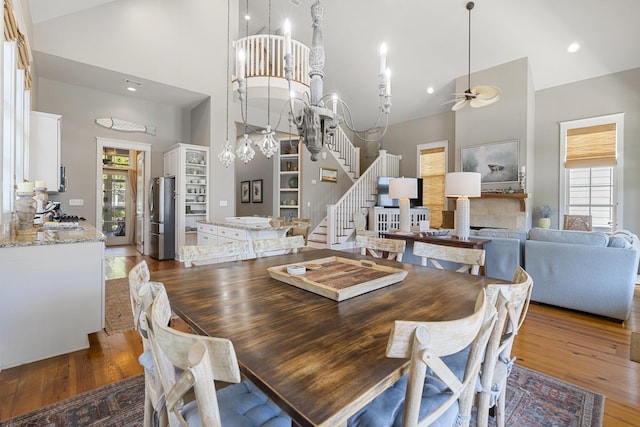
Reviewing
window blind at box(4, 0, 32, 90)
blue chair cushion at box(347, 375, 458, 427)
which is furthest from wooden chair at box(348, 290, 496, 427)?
window blind at box(4, 0, 32, 90)

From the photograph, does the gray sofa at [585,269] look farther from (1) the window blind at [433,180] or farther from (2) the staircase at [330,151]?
(1) the window blind at [433,180]

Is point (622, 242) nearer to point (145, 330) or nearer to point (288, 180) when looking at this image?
point (145, 330)

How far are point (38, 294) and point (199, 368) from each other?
232cm

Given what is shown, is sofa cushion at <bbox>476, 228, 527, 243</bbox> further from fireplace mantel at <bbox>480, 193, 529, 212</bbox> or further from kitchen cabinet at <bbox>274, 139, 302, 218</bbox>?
kitchen cabinet at <bbox>274, 139, 302, 218</bbox>

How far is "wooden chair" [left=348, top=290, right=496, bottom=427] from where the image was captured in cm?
70

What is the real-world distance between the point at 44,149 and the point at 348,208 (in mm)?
5417

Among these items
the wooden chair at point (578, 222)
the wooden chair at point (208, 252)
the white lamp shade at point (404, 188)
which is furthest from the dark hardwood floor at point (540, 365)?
the wooden chair at point (578, 222)

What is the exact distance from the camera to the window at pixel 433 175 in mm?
7609

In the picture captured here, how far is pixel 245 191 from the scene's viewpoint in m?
9.39

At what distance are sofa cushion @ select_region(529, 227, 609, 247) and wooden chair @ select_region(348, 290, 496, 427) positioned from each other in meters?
3.08

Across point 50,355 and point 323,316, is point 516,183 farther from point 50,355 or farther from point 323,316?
point 50,355

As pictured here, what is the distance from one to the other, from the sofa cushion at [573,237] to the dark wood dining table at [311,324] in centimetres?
233

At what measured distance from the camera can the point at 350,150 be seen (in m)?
8.53

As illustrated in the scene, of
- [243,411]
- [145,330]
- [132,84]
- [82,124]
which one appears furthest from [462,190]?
[82,124]
